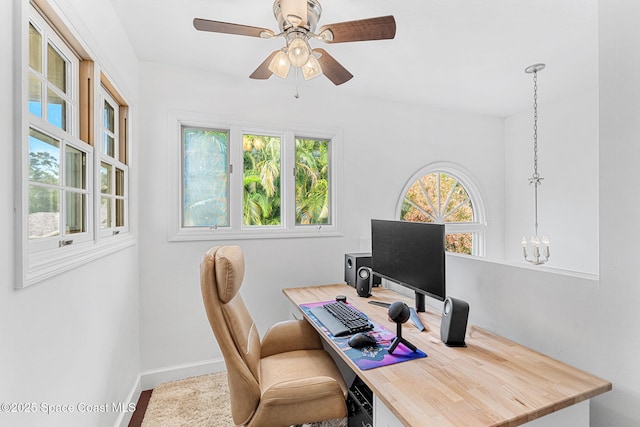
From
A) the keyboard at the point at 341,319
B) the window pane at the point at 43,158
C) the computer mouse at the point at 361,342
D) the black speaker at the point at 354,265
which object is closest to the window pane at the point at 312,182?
the black speaker at the point at 354,265

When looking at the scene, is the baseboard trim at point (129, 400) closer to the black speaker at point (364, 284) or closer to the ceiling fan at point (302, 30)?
the black speaker at point (364, 284)

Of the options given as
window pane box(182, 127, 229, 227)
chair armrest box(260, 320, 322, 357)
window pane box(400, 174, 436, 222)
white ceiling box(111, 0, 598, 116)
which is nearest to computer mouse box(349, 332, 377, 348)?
chair armrest box(260, 320, 322, 357)

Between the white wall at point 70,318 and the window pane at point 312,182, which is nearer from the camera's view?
the white wall at point 70,318

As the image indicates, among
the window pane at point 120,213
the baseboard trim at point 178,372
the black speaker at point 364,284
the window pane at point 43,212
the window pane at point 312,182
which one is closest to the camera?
the window pane at point 43,212

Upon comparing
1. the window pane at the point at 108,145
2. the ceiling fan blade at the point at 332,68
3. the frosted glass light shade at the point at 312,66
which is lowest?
the window pane at the point at 108,145

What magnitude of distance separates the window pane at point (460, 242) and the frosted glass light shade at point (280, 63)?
9.35 feet

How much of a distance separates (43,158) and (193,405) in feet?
5.91

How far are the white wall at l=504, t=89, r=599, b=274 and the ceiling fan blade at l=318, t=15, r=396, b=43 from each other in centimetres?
198

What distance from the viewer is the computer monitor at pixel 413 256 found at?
1.46 m

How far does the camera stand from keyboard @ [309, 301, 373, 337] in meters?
1.50

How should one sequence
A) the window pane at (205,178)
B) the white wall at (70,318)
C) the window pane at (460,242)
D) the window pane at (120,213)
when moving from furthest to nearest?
the window pane at (460,242), the window pane at (205,178), the window pane at (120,213), the white wall at (70,318)

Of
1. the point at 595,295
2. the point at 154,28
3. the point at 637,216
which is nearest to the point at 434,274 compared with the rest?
the point at 595,295

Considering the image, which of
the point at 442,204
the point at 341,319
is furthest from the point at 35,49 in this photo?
the point at 442,204

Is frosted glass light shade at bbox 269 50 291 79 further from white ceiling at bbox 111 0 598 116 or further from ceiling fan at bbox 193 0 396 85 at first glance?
white ceiling at bbox 111 0 598 116
